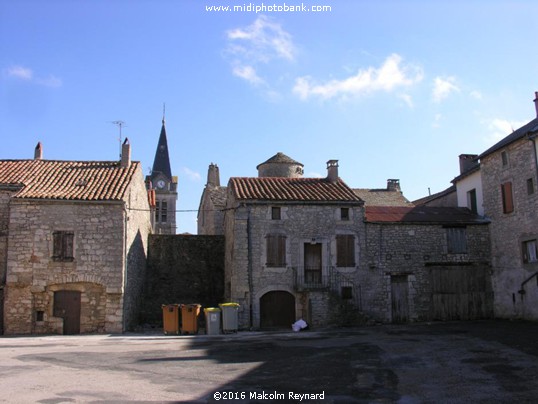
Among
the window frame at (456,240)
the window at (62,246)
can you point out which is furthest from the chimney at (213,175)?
the window frame at (456,240)

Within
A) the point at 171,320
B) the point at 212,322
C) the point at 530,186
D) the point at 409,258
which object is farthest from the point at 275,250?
the point at 530,186

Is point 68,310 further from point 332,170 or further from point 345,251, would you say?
point 332,170

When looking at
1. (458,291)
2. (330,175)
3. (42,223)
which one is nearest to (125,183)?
(42,223)

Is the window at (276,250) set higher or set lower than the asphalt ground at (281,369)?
higher

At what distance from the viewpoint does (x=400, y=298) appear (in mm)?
22781

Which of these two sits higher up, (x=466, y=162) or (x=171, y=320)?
(x=466, y=162)

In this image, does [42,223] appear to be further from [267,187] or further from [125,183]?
[267,187]

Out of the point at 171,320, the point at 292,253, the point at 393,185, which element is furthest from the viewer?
the point at 393,185

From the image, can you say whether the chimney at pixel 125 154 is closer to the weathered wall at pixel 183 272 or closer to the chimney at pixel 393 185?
the weathered wall at pixel 183 272

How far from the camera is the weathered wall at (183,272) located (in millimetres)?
24891

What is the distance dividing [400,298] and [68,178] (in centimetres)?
1505

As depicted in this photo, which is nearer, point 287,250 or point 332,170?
point 287,250

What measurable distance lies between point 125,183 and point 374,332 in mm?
11471

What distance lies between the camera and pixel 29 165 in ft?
76.3
